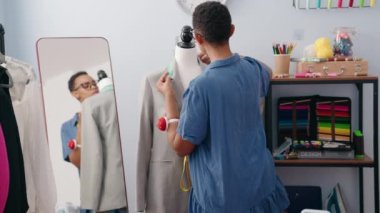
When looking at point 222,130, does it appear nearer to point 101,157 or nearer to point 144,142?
point 144,142

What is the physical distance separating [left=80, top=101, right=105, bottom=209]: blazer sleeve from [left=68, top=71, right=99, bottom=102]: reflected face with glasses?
5 cm

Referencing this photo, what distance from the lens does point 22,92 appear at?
1713 millimetres

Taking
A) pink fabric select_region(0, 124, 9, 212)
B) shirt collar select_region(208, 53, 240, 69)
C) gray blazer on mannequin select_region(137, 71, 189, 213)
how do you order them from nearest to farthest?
pink fabric select_region(0, 124, 9, 212) → shirt collar select_region(208, 53, 240, 69) → gray blazer on mannequin select_region(137, 71, 189, 213)

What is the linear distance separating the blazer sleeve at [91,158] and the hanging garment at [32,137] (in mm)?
263

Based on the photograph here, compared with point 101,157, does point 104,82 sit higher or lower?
higher

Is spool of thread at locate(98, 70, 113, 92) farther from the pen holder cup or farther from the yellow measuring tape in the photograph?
the pen holder cup

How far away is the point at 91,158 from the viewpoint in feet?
6.74

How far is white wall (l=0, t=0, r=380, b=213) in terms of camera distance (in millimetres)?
2365

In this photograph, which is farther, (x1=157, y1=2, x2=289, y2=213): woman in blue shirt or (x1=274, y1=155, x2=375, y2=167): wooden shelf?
(x1=274, y1=155, x2=375, y2=167): wooden shelf

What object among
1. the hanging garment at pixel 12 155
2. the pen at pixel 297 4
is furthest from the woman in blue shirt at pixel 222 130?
the pen at pixel 297 4

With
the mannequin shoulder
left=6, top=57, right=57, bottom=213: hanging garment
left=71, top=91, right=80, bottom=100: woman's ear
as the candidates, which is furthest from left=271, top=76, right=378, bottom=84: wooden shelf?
left=6, top=57, right=57, bottom=213: hanging garment

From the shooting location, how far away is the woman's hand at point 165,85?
1.63m

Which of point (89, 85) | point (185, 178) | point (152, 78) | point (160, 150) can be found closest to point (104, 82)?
point (89, 85)

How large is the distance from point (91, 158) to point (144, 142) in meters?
0.43
